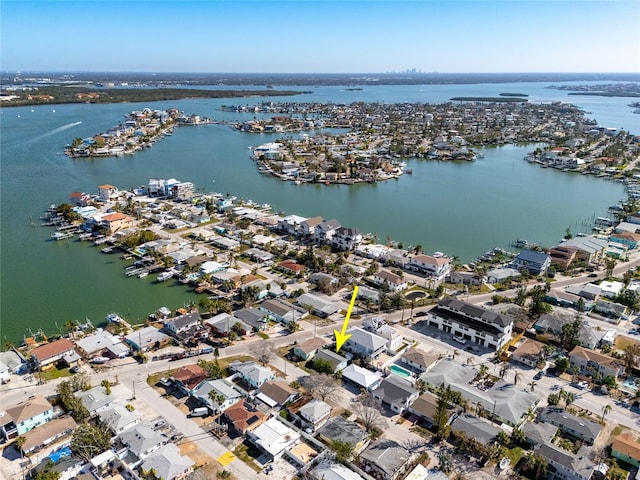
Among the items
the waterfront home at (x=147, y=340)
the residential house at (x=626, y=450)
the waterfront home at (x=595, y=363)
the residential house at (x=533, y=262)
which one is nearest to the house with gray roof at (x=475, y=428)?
the residential house at (x=626, y=450)

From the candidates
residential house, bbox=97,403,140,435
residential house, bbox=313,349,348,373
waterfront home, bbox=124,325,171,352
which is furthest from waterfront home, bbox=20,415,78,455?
residential house, bbox=313,349,348,373

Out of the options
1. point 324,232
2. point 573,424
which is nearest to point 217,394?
point 573,424

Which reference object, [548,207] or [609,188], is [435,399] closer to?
[548,207]

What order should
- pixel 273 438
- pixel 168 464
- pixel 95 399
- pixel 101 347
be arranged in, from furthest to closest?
1. pixel 101 347
2. pixel 95 399
3. pixel 273 438
4. pixel 168 464

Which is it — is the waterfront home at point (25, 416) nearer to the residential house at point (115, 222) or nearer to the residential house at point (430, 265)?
the residential house at point (115, 222)

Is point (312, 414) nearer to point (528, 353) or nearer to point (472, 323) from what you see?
point (472, 323)
